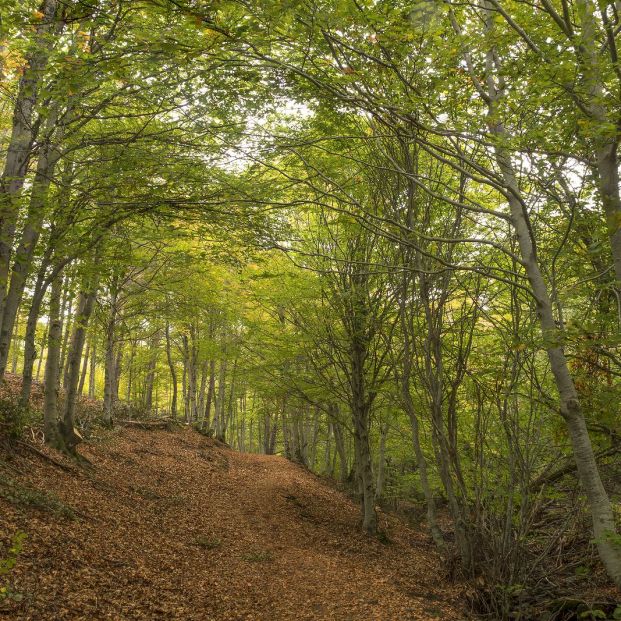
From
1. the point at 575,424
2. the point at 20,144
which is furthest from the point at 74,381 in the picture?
the point at 575,424

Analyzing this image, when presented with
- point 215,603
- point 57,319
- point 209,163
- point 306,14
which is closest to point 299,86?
point 306,14

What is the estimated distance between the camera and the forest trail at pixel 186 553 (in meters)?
5.45

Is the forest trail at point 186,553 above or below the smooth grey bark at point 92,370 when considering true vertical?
below

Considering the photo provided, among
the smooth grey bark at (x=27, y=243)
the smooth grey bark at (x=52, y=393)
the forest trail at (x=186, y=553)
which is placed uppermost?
the smooth grey bark at (x=27, y=243)

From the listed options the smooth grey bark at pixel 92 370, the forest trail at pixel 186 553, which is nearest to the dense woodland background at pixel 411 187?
the forest trail at pixel 186 553

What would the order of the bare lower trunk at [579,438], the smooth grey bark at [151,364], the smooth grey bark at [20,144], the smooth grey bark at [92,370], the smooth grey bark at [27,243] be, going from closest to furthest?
the bare lower trunk at [579,438], the smooth grey bark at [20,144], the smooth grey bark at [27,243], the smooth grey bark at [151,364], the smooth grey bark at [92,370]

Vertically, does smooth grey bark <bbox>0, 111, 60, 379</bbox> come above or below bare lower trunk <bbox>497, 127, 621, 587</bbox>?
above

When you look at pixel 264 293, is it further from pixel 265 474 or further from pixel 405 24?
pixel 405 24

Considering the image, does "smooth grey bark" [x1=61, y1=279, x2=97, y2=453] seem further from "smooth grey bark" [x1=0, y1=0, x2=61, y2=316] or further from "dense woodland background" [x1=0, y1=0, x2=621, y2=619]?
"smooth grey bark" [x1=0, y1=0, x2=61, y2=316]

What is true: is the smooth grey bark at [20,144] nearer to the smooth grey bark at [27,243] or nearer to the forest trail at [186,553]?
the smooth grey bark at [27,243]

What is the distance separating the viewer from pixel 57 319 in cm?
1008

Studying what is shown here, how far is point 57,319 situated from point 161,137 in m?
5.16

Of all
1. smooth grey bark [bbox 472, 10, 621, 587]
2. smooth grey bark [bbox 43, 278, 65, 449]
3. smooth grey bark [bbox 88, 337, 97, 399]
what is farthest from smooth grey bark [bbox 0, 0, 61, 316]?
smooth grey bark [bbox 88, 337, 97, 399]

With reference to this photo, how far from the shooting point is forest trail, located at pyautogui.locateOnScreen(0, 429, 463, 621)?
5445 millimetres
